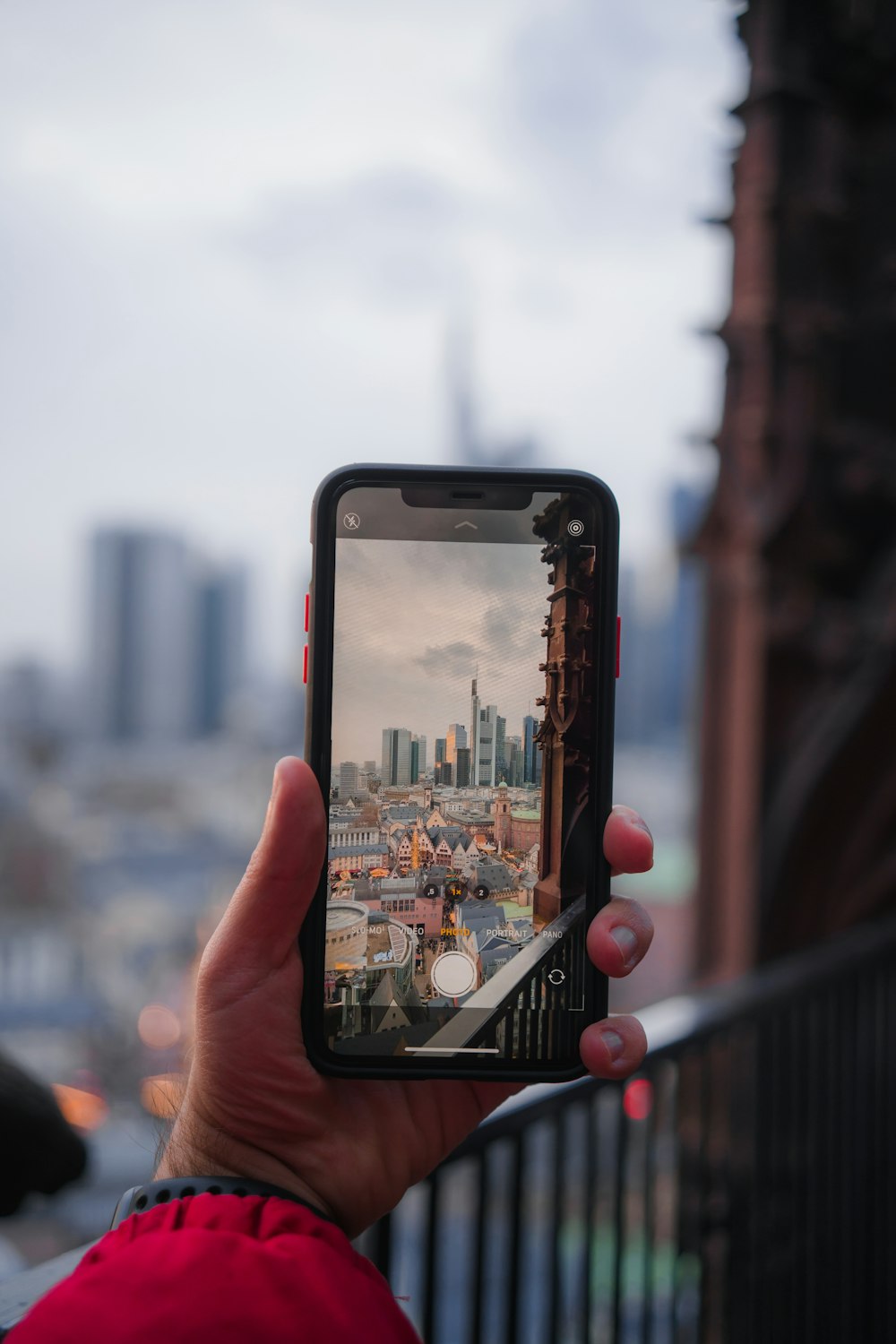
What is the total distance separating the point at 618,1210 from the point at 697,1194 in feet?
1.36

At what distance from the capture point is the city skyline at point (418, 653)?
934 millimetres

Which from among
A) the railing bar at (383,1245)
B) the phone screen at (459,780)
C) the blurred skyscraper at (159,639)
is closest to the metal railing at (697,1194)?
the railing bar at (383,1245)

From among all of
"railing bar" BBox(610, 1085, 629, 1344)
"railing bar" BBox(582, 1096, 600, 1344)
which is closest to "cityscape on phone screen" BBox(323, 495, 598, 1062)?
"railing bar" BBox(582, 1096, 600, 1344)

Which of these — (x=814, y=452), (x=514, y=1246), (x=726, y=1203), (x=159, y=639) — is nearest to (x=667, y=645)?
(x=814, y=452)

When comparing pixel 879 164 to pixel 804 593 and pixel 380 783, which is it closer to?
pixel 804 593

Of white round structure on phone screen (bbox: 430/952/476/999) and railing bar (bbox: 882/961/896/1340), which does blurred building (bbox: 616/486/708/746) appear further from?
railing bar (bbox: 882/961/896/1340)

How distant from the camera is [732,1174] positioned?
6.83 ft

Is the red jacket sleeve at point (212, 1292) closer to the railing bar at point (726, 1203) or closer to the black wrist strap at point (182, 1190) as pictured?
the black wrist strap at point (182, 1190)

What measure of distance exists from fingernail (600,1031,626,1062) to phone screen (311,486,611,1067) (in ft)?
0.11

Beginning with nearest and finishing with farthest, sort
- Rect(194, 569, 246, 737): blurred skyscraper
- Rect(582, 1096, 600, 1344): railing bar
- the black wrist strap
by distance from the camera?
the black wrist strap, Rect(582, 1096, 600, 1344): railing bar, Rect(194, 569, 246, 737): blurred skyscraper

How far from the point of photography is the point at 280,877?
2.86 ft

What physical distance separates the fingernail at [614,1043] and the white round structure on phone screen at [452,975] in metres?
0.13

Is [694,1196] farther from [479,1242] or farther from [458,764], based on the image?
[458,764]

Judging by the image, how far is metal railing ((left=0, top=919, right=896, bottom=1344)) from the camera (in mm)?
1367
